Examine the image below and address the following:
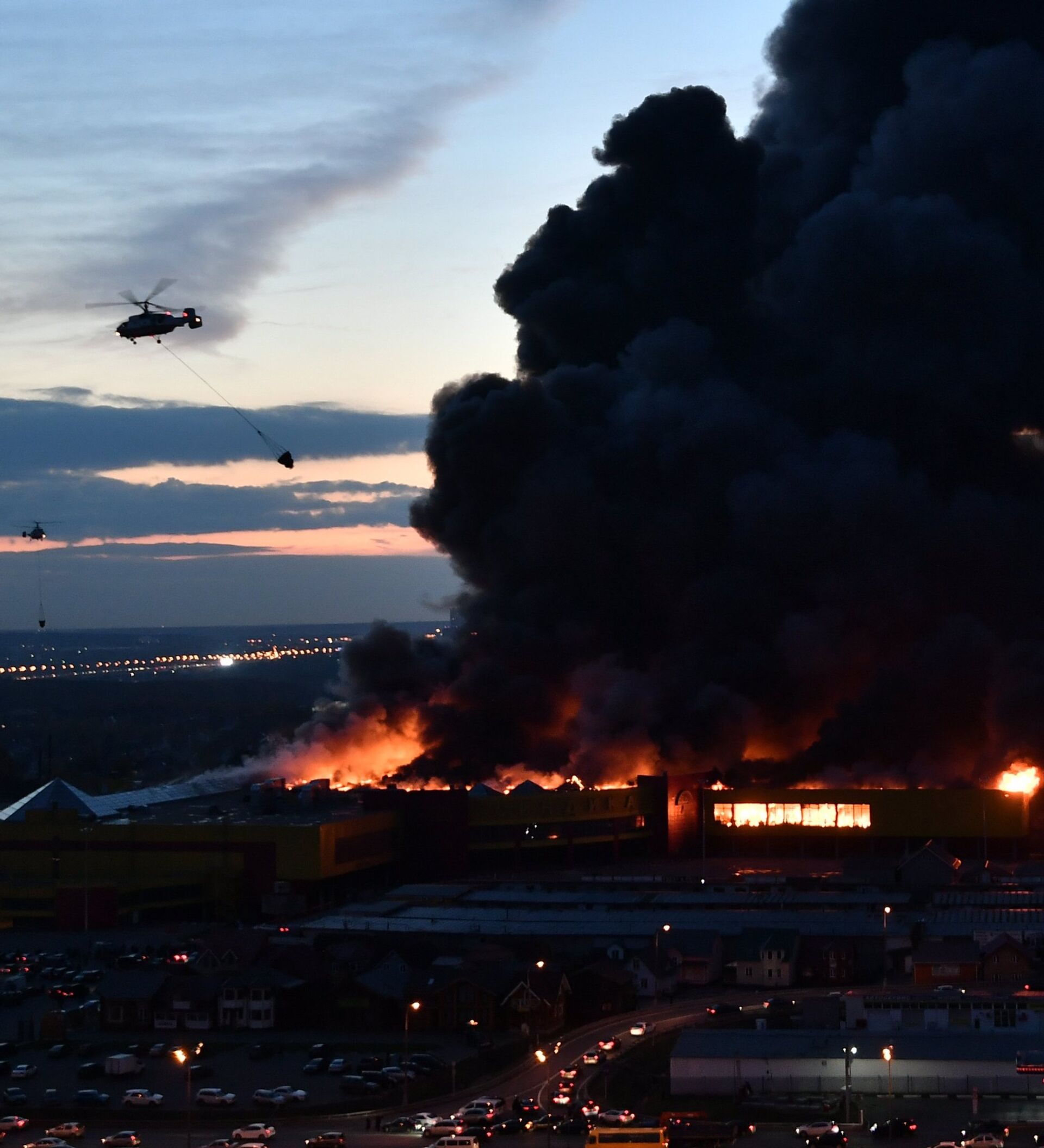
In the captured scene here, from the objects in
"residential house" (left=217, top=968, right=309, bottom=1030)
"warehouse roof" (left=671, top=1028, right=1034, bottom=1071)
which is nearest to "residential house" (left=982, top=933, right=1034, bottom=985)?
"warehouse roof" (left=671, top=1028, right=1034, bottom=1071)

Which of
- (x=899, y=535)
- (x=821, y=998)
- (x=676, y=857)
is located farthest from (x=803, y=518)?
(x=821, y=998)

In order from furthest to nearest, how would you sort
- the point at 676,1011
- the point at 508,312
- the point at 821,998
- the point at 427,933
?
1. the point at 508,312
2. the point at 427,933
3. the point at 676,1011
4. the point at 821,998

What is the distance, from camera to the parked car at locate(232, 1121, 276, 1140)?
36.0 metres

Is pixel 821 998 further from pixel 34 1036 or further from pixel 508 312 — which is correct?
pixel 508 312

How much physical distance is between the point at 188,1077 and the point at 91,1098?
→ 1.83 metres

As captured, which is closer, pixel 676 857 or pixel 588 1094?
pixel 588 1094

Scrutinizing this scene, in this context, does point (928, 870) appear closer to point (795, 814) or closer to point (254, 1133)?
point (795, 814)

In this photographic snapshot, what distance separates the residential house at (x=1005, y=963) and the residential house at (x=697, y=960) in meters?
6.48

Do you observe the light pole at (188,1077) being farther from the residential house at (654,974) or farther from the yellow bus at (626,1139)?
the residential house at (654,974)

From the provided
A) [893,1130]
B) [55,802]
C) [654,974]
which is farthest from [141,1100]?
[55,802]

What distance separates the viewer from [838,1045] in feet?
132

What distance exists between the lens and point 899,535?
79.7m

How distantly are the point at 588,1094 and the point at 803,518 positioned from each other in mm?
43381

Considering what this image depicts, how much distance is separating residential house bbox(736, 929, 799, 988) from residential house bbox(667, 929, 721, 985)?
60cm
